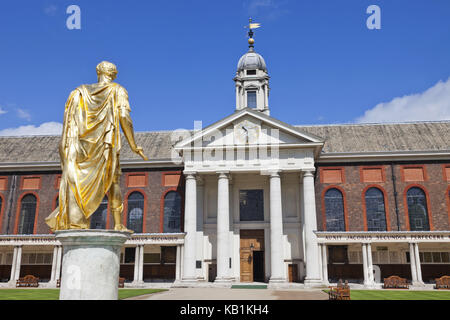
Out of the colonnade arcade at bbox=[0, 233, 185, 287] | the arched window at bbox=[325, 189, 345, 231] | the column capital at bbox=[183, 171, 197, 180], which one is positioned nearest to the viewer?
the colonnade arcade at bbox=[0, 233, 185, 287]

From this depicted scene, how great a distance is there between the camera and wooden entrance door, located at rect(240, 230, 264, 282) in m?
36.3

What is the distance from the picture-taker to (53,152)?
4406cm

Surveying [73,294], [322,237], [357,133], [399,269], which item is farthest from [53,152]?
[73,294]

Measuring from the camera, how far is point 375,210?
121 feet

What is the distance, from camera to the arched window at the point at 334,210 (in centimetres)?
3684

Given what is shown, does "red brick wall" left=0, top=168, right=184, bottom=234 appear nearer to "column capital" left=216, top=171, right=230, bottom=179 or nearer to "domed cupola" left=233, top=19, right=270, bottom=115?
"column capital" left=216, top=171, right=230, bottom=179

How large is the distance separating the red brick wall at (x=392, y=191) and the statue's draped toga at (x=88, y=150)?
1220 inches

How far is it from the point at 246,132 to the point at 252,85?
41.1ft

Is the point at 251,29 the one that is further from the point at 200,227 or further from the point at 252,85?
the point at 200,227

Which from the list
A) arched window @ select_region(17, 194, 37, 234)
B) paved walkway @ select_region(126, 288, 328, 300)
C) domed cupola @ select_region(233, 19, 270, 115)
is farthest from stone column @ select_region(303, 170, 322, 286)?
arched window @ select_region(17, 194, 37, 234)

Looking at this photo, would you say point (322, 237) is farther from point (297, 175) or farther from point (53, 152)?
point (53, 152)

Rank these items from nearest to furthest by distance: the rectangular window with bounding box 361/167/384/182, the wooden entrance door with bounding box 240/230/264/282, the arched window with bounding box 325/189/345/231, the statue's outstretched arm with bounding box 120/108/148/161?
the statue's outstretched arm with bounding box 120/108/148/161, the wooden entrance door with bounding box 240/230/264/282, the arched window with bounding box 325/189/345/231, the rectangular window with bounding box 361/167/384/182

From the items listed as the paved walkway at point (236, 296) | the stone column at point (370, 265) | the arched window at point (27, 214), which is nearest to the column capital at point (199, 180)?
the paved walkway at point (236, 296)

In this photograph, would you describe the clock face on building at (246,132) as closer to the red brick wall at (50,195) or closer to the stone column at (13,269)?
the red brick wall at (50,195)
